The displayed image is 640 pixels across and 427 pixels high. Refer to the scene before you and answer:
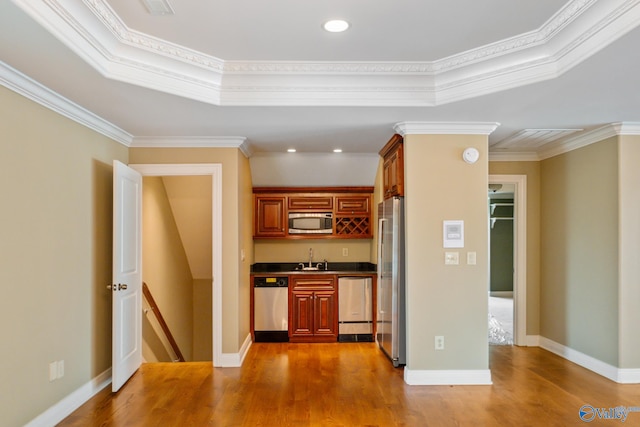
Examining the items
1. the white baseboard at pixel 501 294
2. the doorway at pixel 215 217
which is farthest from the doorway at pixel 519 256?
the white baseboard at pixel 501 294

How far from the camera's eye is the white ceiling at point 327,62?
7.19 feet

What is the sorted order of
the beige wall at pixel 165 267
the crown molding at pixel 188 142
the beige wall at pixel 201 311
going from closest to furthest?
the crown molding at pixel 188 142
the beige wall at pixel 165 267
the beige wall at pixel 201 311

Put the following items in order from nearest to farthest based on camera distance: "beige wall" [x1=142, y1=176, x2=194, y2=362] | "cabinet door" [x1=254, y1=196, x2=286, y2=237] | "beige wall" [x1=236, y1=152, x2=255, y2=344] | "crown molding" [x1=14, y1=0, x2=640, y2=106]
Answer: "crown molding" [x1=14, y1=0, x2=640, y2=106] → "beige wall" [x1=236, y1=152, x2=255, y2=344] → "beige wall" [x1=142, y1=176, x2=194, y2=362] → "cabinet door" [x1=254, y1=196, x2=286, y2=237]

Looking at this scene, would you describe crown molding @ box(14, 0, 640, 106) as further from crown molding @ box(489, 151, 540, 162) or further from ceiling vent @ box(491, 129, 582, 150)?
crown molding @ box(489, 151, 540, 162)

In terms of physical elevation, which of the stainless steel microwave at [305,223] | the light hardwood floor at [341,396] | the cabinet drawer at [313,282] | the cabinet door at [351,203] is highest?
the cabinet door at [351,203]

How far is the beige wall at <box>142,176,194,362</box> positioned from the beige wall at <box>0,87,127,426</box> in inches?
52.0

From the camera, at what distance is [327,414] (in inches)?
125

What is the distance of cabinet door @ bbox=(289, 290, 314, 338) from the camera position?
17.2ft

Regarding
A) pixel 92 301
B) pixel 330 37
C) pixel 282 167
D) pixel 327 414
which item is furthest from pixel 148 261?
pixel 330 37

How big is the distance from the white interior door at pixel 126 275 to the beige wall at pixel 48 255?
18cm

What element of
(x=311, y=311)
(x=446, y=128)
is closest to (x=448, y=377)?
A: (x=311, y=311)

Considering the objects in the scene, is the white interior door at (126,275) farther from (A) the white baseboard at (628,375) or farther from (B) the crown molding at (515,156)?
(A) the white baseboard at (628,375)

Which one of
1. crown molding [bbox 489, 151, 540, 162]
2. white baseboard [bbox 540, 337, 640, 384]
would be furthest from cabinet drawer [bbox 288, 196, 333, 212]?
white baseboard [bbox 540, 337, 640, 384]

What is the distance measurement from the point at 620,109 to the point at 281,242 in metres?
4.21
